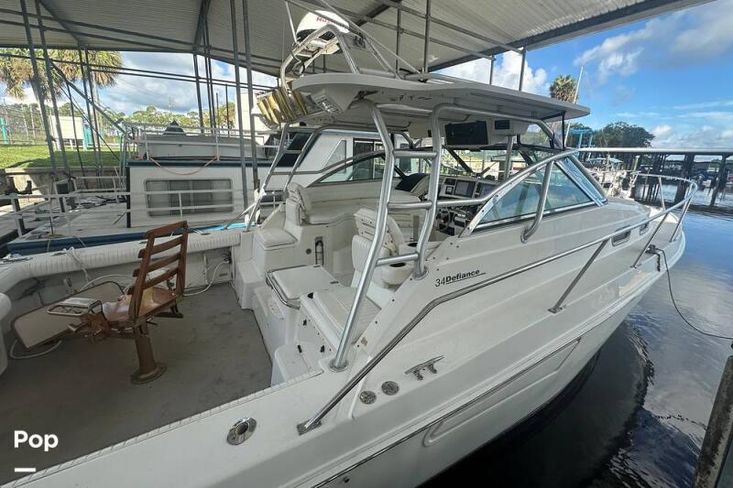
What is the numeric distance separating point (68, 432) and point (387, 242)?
1955mm

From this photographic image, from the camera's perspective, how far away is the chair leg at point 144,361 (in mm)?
2064

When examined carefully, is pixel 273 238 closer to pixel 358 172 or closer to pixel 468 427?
pixel 358 172

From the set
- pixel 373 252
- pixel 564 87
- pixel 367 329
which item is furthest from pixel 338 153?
pixel 564 87

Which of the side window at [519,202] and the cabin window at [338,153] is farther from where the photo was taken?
the cabin window at [338,153]

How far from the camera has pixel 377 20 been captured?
6.14 metres

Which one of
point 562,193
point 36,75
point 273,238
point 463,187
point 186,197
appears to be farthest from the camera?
point 186,197

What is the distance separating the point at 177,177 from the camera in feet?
17.8

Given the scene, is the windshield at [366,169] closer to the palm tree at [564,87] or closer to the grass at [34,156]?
the grass at [34,156]

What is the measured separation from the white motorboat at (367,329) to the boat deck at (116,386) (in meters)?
0.01

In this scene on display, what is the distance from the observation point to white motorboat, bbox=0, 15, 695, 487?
1227mm

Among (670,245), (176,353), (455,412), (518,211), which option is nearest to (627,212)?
(670,245)

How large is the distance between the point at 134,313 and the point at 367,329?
137 centimetres

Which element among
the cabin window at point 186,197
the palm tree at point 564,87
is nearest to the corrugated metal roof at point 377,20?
the cabin window at point 186,197

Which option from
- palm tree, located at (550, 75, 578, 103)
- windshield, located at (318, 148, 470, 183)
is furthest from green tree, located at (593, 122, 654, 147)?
windshield, located at (318, 148, 470, 183)
